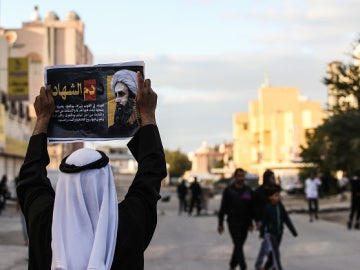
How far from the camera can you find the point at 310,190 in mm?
29547

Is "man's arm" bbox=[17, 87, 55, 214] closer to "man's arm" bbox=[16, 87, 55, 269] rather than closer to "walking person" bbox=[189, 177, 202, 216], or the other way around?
"man's arm" bbox=[16, 87, 55, 269]

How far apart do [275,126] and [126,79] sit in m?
119

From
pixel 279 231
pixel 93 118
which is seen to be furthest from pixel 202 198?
pixel 93 118

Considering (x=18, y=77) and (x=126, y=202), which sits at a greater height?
(x=18, y=77)

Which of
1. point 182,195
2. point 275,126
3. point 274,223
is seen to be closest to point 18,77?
point 182,195

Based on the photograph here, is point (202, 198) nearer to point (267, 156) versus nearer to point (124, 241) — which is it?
point (124, 241)

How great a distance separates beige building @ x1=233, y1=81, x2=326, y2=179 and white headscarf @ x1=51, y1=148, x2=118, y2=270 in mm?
103436

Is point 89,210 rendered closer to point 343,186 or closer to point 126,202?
point 126,202

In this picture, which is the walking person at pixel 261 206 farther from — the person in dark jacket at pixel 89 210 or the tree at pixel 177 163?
the tree at pixel 177 163

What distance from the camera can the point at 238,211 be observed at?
44.4 ft

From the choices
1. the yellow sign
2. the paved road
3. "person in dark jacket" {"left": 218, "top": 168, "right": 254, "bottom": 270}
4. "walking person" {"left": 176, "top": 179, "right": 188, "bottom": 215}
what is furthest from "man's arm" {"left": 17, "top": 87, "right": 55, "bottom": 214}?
the yellow sign

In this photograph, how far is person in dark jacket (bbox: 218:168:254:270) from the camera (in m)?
13.5

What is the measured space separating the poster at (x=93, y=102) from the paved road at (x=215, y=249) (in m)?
10.7

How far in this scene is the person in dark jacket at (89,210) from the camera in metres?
3.46
